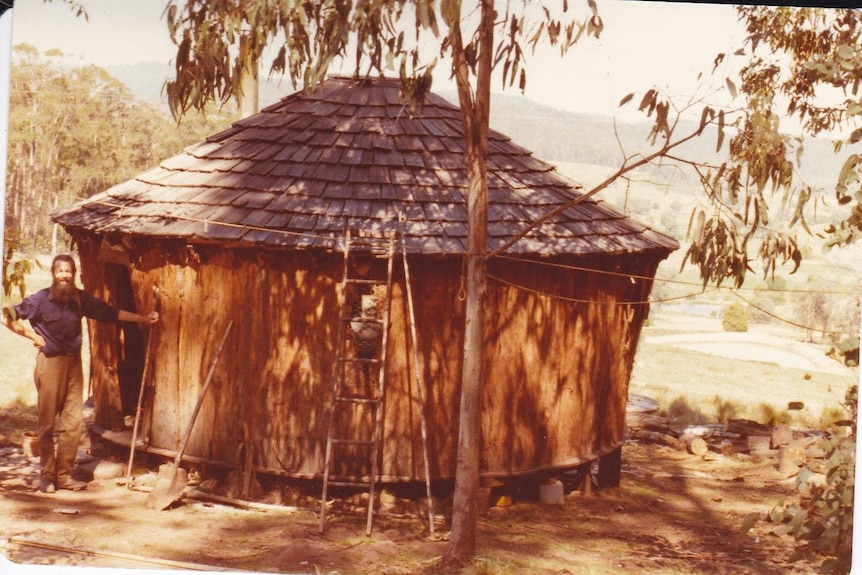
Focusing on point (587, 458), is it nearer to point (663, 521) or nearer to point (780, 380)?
point (663, 521)

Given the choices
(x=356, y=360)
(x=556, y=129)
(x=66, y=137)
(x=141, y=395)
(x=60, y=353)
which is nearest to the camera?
(x=356, y=360)

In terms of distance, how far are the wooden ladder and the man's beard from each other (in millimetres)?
2102

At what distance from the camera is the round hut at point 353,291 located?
6660mm

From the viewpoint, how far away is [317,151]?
7215 mm

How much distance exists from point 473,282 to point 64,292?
3.31 meters

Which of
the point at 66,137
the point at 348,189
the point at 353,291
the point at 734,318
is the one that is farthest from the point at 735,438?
the point at 66,137

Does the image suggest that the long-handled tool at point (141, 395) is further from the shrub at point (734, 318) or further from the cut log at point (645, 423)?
the shrub at point (734, 318)

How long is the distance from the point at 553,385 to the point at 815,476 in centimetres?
302

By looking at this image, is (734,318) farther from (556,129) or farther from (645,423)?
(556,129)

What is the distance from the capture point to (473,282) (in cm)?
570

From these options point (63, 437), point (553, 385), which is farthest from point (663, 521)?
point (63, 437)

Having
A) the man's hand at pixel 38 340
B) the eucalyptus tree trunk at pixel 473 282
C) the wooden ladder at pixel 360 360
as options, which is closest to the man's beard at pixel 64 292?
the man's hand at pixel 38 340

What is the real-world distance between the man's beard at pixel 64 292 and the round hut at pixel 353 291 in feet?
1.76

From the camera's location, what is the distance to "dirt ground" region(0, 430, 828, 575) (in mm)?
6039
